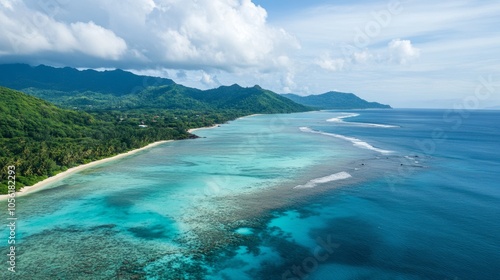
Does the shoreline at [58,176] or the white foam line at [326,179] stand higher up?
the white foam line at [326,179]

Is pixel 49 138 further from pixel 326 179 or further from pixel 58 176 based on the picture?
pixel 326 179

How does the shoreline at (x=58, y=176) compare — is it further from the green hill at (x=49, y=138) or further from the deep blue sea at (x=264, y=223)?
the deep blue sea at (x=264, y=223)

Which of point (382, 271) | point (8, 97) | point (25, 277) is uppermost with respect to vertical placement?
point (8, 97)

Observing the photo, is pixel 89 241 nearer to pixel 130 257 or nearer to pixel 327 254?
pixel 130 257

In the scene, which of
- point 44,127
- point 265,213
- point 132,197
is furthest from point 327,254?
point 44,127

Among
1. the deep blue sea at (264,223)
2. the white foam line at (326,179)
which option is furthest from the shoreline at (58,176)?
the white foam line at (326,179)

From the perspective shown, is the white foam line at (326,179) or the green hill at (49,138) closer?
the white foam line at (326,179)


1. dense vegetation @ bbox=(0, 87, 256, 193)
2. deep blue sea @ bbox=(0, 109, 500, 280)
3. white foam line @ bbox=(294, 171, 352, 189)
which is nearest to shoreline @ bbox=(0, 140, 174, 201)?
dense vegetation @ bbox=(0, 87, 256, 193)

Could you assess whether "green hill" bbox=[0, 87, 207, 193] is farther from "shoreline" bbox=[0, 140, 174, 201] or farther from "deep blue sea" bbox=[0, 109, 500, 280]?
"deep blue sea" bbox=[0, 109, 500, 280]
